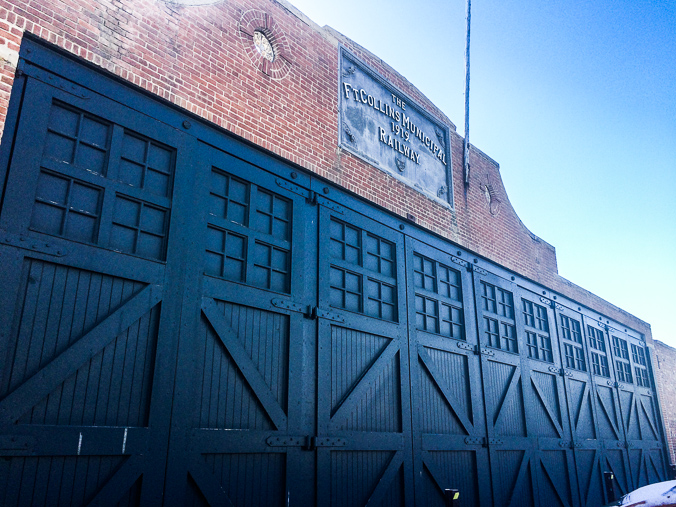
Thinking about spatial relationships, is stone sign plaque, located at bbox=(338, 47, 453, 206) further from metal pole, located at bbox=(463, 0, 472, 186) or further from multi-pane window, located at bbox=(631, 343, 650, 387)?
multi-pane window, located at bbox=(631, 343, 650, 387)

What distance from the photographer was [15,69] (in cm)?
486

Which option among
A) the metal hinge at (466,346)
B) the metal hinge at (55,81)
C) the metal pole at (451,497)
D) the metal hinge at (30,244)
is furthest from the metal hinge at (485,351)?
the metal hinge at (55,81)

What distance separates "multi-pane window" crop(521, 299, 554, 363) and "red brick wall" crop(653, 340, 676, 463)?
6.95 metres

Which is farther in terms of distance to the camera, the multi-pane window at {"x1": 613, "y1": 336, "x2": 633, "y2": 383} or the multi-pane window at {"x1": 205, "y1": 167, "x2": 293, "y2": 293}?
the multi-pane window at {"x1": 613, "y1": 336, "x2": 633, "y2": 383}

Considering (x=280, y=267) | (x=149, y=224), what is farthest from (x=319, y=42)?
(x=149, y=224)

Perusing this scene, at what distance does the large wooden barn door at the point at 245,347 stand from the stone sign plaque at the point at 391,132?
1989 millimetres

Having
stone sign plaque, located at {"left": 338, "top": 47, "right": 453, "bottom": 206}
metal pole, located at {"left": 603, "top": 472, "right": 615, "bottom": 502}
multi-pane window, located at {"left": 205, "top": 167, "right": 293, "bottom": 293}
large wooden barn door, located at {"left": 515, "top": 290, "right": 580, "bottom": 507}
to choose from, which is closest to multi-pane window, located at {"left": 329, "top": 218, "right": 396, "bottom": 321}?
multi-pane window, located at {"left": 205, "top": 167, "right": 293, "bottom": 293}

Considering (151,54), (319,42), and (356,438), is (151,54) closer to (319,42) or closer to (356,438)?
(319,42)

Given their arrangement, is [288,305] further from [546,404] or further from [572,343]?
[572,343]

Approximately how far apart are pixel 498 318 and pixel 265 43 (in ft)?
21.3

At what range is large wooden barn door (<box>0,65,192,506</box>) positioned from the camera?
444cm

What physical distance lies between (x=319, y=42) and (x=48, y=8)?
3874 mm

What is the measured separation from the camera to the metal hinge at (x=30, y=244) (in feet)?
14.9

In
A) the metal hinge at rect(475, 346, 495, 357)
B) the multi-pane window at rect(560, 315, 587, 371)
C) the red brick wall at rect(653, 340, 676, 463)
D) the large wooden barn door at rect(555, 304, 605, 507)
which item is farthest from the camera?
the red brick wall at rect(653, 340, 676, 463)
